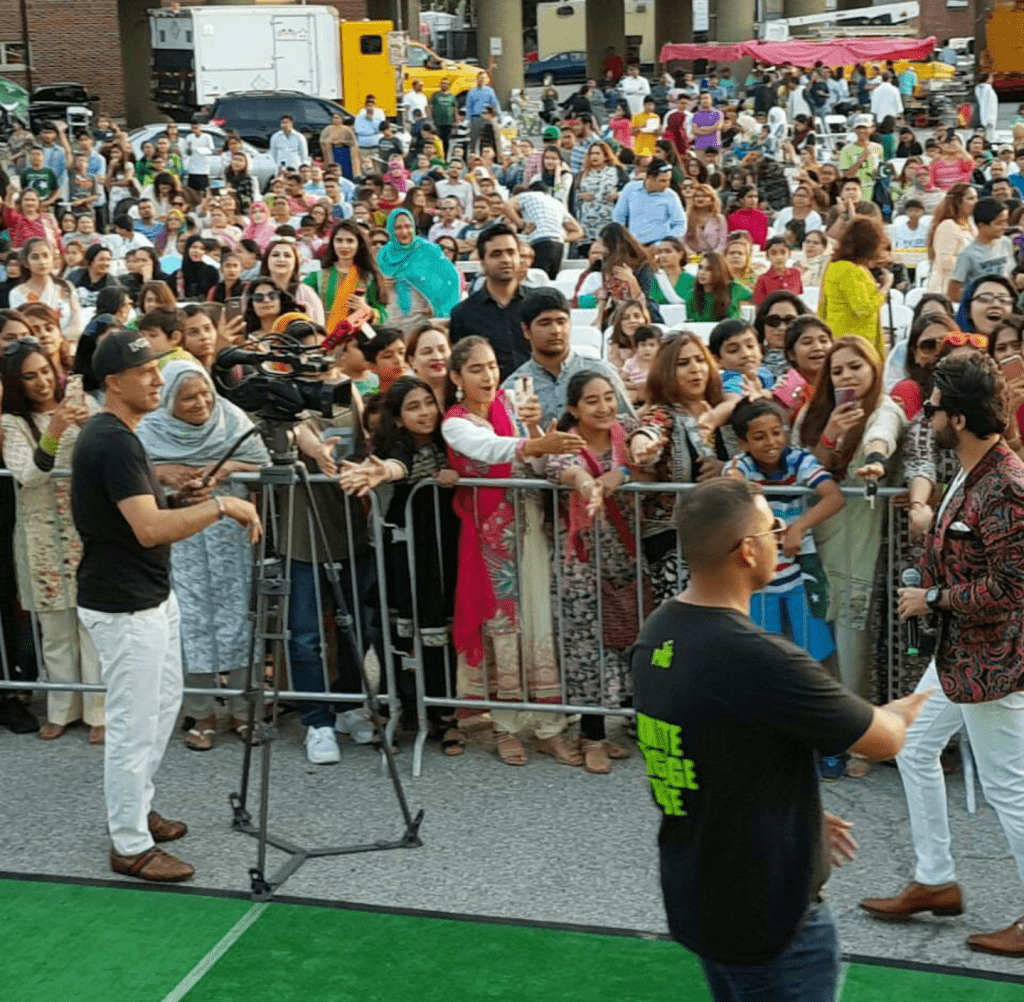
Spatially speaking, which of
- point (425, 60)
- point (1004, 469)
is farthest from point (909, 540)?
point (425, 60)

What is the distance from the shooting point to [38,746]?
7773 mm

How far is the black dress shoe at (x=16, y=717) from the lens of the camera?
7.94 meters

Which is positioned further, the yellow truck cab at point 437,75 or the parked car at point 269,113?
the yellow truck cab at point 437,75

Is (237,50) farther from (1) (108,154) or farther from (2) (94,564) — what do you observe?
(2) (94,564)

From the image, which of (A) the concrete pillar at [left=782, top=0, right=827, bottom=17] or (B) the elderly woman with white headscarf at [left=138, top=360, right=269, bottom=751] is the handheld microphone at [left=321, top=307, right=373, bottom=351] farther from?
(A) the concrete pillar at [left=782, top=0, right=827, bottom=17]

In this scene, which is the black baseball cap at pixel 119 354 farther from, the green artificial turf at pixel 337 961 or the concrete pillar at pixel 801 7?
the concrete pillar at pixel 801 7

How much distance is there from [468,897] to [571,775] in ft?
4.05

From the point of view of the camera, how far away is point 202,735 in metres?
7.70

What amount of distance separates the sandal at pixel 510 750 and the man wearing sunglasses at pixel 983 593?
2.36 m

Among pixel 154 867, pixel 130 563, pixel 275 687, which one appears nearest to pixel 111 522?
pixel 130 563

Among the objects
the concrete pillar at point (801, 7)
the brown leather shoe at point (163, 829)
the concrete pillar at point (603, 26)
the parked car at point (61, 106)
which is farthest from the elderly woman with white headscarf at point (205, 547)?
the concrete pillar at point (801, 7)

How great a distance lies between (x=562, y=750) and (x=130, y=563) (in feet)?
7.50

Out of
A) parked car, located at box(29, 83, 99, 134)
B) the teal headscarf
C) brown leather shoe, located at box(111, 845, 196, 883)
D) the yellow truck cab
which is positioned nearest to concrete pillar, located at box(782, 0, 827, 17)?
the yellow truck cab

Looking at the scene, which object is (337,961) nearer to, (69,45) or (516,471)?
(516,471)
